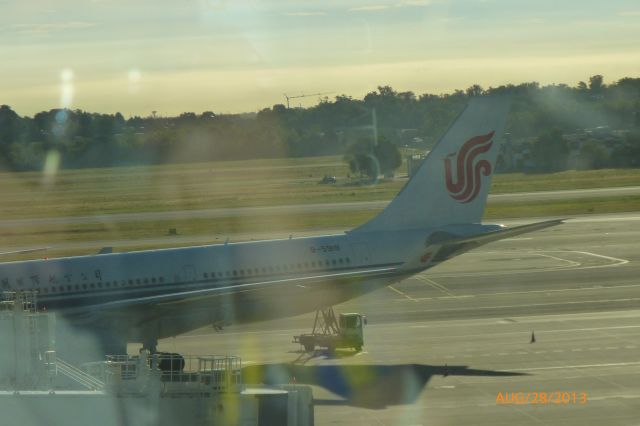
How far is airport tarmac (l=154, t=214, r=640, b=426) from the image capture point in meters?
30.0

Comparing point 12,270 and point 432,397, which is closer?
point 432,397

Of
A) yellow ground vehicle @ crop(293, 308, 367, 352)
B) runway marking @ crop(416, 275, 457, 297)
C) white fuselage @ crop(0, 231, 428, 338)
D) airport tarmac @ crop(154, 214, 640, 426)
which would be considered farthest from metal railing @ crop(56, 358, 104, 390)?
runway marking @ crop(416, 275, 457, 297)

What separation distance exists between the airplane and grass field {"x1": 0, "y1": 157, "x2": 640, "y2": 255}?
37165 millimetres

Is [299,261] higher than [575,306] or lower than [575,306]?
higher

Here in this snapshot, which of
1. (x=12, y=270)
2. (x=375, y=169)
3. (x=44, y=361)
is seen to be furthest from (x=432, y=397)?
(x=375, y=169)

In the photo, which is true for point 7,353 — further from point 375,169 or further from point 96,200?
point 375,169

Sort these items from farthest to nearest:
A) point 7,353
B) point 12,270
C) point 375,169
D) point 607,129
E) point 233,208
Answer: point 607,129 → point 375,169 → point 233,208 → point 12,270 → point 7,353

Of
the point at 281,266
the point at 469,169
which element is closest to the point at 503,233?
the point at 469,169

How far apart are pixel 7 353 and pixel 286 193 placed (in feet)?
334

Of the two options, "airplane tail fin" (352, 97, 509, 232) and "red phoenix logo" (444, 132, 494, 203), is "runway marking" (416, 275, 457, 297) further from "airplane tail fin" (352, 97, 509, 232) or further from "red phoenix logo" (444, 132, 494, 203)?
"red phoenix logo" (444, 132, 494, 203)

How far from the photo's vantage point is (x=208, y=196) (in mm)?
117125

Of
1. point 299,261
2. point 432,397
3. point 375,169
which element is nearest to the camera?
point 432,397

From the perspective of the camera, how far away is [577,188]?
117750mm
